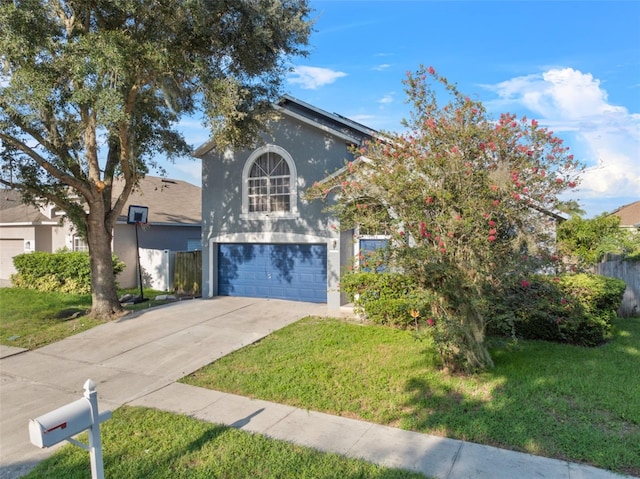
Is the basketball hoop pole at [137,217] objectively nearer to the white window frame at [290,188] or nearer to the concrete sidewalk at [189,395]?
the concrete sidewalk at [189,395]

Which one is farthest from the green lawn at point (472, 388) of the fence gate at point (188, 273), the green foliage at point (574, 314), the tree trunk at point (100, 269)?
the fence gate at point (188, 273)

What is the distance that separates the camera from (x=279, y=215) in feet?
44.1

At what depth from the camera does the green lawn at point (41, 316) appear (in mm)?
9883

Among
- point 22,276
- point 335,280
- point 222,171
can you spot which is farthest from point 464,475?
point 22,276

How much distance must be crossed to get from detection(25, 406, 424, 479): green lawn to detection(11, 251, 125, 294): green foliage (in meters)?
11.8

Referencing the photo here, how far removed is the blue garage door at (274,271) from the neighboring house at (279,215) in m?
0.03

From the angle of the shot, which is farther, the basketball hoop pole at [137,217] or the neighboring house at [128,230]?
the neighboring house at [128,230]

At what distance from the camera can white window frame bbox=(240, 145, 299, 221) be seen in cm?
1320

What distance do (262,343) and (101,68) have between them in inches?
252

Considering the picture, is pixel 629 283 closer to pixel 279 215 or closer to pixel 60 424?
pixel 279 215

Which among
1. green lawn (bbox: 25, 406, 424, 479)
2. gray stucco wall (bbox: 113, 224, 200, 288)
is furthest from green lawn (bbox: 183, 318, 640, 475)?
gray stucco wall (bbox: 113, 224, 200, 288)

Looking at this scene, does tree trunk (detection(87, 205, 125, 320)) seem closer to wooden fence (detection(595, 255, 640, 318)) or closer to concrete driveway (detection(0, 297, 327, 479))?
concrete driveway (detection(0, 297, 327, 479))

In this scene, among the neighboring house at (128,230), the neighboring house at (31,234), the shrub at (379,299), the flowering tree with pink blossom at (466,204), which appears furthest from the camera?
the neighboring house at (31,234)

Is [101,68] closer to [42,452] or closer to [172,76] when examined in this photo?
[172,76]
